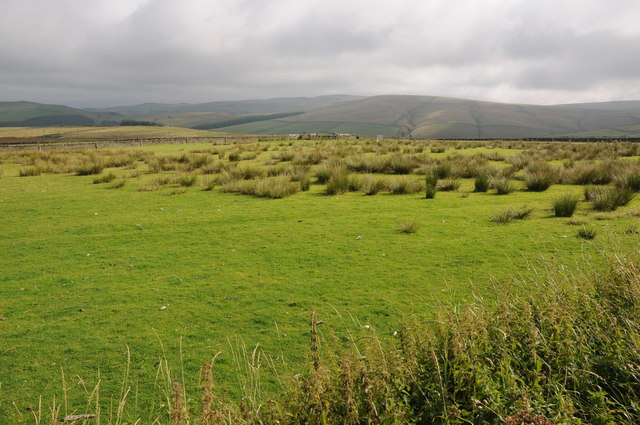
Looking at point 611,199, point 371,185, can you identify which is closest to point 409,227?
point 371,185

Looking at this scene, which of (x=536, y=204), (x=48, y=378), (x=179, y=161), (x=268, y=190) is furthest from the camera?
(x=179, y=161)

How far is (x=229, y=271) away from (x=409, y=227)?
3942 mm

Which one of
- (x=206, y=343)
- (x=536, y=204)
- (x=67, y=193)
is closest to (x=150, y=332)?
(x=206, y=343)

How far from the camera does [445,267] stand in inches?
238

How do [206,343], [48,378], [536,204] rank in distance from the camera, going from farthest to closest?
[536,204]
[206,343]
[48,378]

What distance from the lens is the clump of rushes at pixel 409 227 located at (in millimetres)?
8016

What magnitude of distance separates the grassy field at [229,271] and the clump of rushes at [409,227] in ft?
0.11

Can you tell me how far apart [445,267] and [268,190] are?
24.9ft

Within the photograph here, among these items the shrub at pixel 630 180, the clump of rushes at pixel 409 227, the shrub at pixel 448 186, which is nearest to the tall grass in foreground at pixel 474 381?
the clump of rushes at pixel 409 227

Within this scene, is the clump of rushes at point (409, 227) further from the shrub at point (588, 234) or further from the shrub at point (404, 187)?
the shrub at point (404, 187)

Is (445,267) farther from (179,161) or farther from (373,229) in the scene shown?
(179,161)

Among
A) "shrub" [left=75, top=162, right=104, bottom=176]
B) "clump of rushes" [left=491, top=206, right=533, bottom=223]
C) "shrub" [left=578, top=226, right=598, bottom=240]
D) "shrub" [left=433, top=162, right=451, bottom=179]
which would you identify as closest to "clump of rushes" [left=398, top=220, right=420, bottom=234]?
"clump of rushes" [left=491, top=206, right=533, bottom=223]

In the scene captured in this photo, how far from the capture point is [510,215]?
28.3ft

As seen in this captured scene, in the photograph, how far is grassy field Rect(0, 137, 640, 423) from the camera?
151 inches
